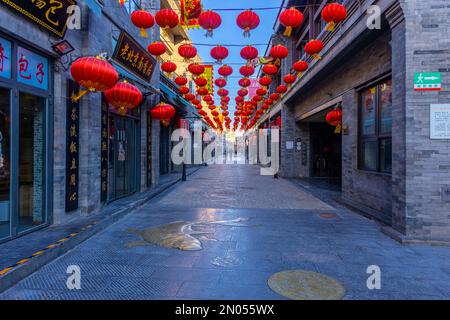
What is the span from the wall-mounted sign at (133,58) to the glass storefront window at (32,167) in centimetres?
331

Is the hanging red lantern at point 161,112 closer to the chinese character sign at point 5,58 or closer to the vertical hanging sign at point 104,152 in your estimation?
the vertical hanging sign at point 104,152

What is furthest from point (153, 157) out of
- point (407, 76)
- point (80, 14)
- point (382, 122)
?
point (407, 76)

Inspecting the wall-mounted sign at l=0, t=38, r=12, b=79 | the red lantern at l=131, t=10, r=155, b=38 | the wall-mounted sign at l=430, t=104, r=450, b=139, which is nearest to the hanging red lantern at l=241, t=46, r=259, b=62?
the red lantern at l=131, t=10, r=155, b=38

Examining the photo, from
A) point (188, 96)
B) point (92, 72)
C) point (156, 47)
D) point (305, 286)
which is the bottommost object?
point (305, 286)

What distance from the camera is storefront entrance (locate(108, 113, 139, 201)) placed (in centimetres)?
936

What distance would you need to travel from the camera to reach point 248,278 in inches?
157

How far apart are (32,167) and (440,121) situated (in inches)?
328

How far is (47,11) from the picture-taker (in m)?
5.65

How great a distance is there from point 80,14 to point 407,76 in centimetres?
743

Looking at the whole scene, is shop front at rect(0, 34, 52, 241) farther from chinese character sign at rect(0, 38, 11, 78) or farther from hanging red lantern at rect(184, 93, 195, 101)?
hanging red lantern at rect(184, 93, 195, 101)

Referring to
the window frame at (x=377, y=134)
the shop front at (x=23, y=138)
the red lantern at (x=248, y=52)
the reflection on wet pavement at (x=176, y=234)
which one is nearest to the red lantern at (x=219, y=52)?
the red lantern at (x=248, y=52)

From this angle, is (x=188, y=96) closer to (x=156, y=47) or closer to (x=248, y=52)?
(x=156, y=47)

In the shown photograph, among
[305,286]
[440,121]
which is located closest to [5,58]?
[305,286]

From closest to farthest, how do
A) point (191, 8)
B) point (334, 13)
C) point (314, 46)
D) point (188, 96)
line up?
point (334, 13) < point (191, 8) < point (314, 46) < point (188, 96)
